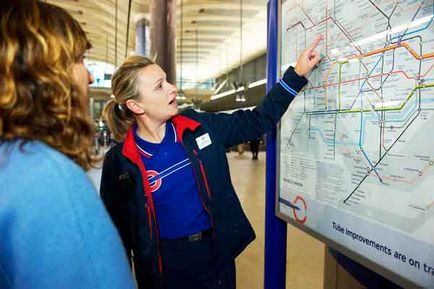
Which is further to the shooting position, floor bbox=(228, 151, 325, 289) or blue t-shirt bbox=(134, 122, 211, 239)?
floor bbox=(228, 151, 325, 289)

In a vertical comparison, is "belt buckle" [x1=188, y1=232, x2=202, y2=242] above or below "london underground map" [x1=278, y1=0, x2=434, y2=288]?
below

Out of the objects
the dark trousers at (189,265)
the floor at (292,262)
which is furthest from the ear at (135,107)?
the floor at (292,262)

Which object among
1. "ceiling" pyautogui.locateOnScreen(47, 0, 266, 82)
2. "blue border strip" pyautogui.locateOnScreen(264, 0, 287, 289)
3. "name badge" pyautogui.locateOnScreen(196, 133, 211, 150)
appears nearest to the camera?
"name badge" pyautogui.locateOnScreen(196, 133, 211, 150)

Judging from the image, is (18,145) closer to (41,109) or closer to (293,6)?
(41,109)

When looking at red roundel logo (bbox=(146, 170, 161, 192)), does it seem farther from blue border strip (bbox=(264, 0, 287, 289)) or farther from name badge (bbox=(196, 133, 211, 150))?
blue border strip (bbox=(264, 0, 287, 289))

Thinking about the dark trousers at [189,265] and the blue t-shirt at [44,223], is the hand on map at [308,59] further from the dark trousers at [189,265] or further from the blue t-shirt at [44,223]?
the blue t-shirt at [44,223]

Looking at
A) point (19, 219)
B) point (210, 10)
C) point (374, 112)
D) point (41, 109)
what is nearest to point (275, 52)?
point (374, 112)

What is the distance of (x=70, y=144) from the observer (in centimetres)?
74

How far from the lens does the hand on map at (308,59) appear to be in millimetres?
1443

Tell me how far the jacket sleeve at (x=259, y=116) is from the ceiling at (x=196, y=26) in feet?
28.5

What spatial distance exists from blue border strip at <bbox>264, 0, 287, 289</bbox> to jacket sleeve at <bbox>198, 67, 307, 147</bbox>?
0.57ft

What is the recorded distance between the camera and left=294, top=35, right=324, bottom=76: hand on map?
1.44 meters

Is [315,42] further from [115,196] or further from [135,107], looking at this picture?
[115,196]

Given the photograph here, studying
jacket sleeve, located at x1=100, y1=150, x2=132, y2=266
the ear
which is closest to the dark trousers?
jacket sleeve, located at x1=100, y1=150, x2=132, y2=266
